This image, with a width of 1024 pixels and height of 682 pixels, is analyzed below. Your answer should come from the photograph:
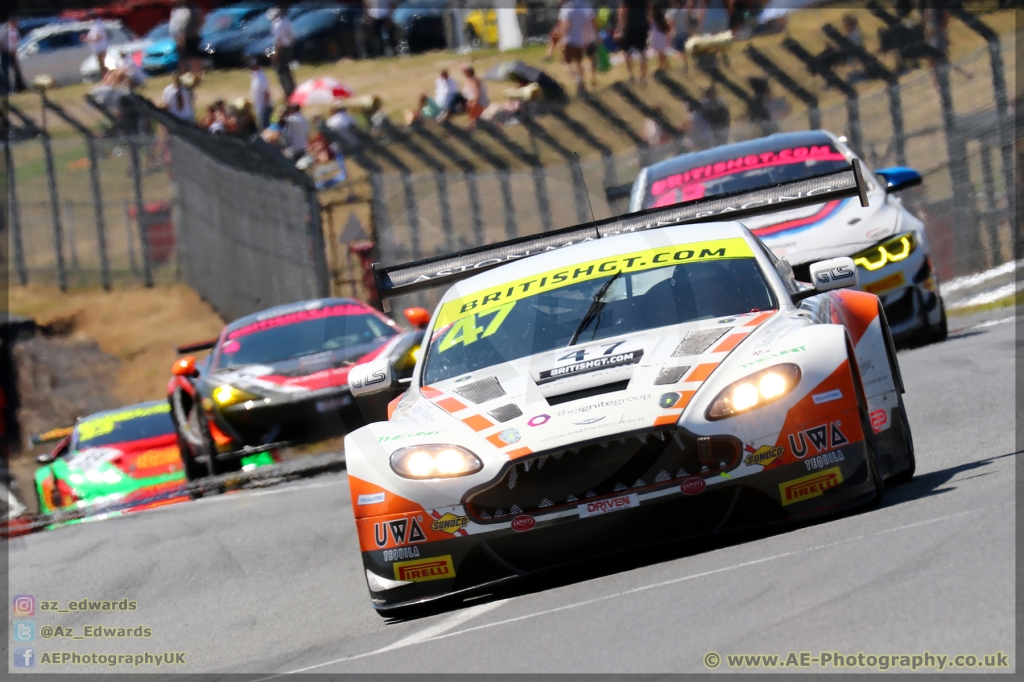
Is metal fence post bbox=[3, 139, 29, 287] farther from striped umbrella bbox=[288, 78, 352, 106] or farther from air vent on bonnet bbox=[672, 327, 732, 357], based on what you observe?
air vent on bonnet bbox=[672, 327, 732, 357]

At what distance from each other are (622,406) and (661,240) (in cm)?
176

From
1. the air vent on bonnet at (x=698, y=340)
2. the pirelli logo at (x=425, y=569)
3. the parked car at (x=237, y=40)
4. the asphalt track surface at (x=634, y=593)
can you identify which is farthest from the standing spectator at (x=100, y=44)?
the pirelli logo at (x=425, y=569)

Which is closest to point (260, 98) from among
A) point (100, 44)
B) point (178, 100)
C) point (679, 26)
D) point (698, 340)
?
point (178, 100)

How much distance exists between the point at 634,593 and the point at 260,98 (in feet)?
61.2

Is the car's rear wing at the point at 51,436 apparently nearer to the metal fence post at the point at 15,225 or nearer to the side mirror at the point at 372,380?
Result: the side mirror at the point at 372,380

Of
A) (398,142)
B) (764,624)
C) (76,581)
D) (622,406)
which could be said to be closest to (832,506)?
(622,406)

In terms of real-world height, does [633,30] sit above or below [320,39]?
above

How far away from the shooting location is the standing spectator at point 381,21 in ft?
103

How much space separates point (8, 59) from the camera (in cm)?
3089

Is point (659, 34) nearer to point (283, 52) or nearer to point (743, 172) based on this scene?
point (283, 52)

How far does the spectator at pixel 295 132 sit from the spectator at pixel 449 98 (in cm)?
216

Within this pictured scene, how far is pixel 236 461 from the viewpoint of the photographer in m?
12.2

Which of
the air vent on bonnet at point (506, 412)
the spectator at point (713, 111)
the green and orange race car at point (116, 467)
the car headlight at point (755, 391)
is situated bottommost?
the green and orange race car at point (116, 467)

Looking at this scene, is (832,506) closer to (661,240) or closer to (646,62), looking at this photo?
(661,240)
